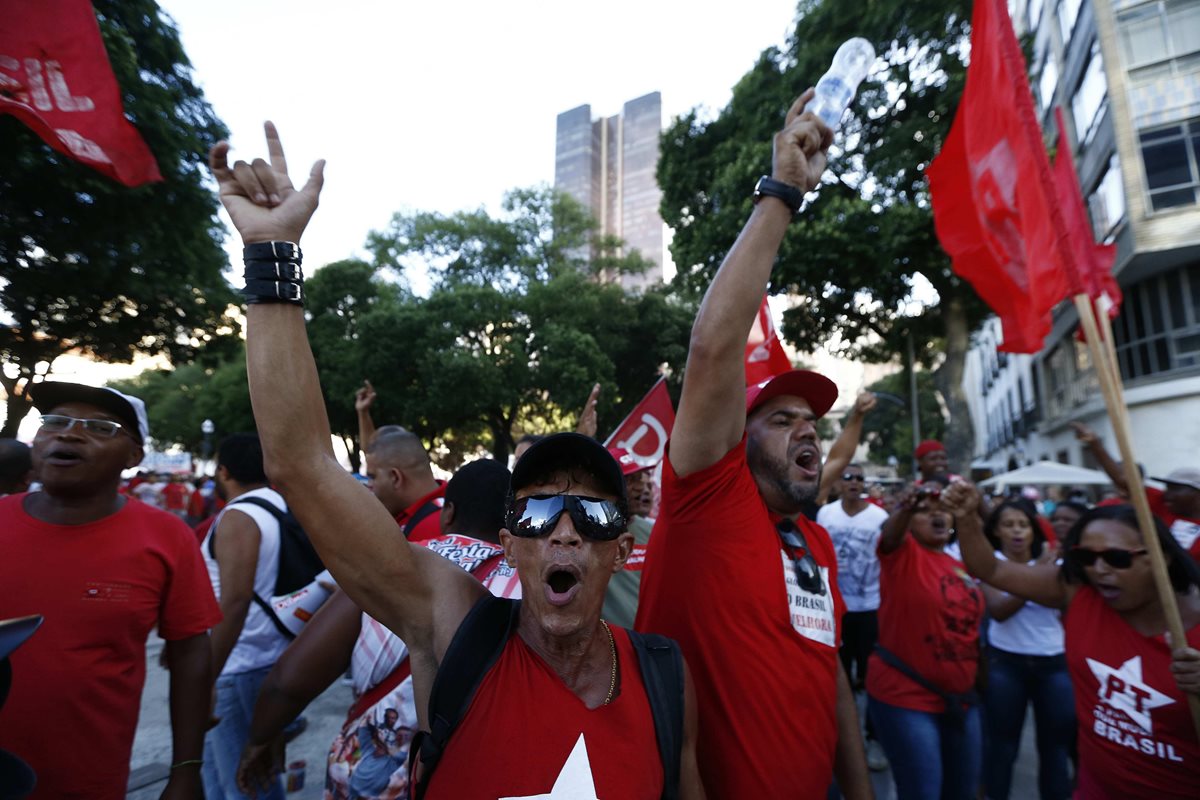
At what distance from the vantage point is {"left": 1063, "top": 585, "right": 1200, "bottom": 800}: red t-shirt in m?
2.39

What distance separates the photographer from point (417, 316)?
23672 mm

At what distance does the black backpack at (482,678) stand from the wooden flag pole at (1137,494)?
1.73 meters

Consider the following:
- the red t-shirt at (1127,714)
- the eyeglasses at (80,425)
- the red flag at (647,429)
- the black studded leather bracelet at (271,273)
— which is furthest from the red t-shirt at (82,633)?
the red flag at (647,429)

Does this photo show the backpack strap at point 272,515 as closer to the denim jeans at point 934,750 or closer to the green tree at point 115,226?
the denim jeans at point 934,750

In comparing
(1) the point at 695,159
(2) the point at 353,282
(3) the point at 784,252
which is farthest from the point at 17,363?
(2) the point at 353,282

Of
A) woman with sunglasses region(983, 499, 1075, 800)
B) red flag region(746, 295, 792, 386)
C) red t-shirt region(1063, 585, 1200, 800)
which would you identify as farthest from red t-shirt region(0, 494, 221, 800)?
woman with sunglasses region(983, 499, 1075, 800)

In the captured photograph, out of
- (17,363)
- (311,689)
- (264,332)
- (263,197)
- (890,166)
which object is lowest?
(311,689)

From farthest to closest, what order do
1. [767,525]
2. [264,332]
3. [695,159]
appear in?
[695,159] → [767,525] → [264,332]

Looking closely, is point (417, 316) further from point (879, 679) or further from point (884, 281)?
point (879, 679)

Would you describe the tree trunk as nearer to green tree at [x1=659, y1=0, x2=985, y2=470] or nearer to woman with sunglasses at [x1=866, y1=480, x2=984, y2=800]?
green tree at [x1=659, y1=0, x2=985, y2=470]

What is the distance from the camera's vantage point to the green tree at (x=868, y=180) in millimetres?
15430

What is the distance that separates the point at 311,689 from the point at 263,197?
1.47 m

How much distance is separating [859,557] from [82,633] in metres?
5.40

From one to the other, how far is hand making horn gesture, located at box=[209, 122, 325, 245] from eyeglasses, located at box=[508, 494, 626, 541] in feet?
2.64
